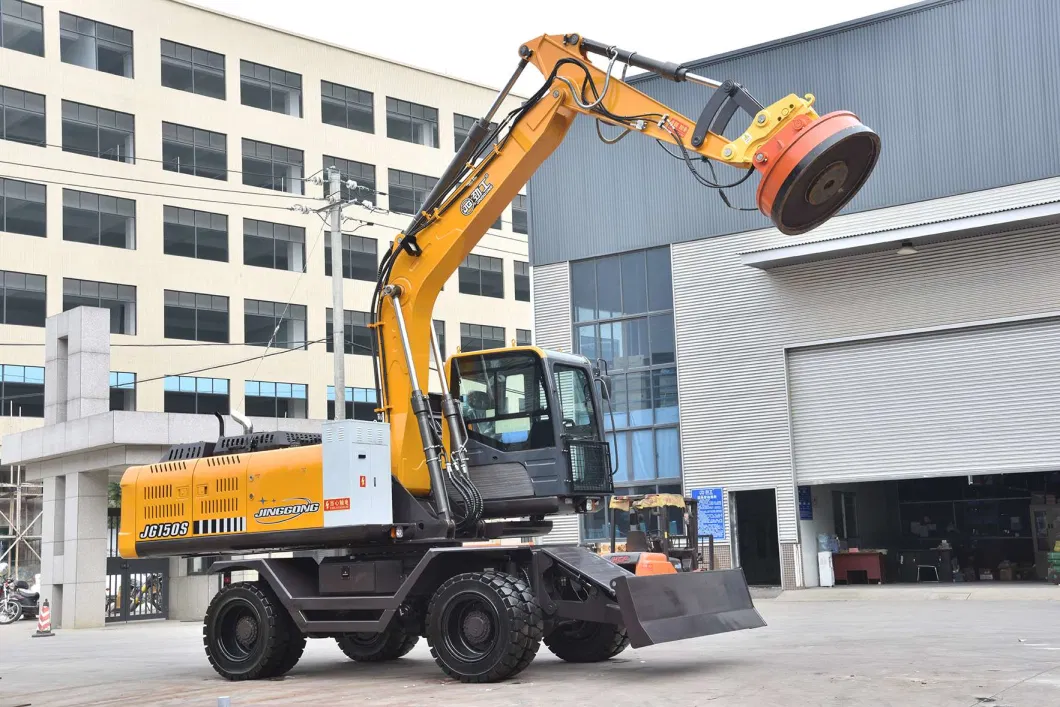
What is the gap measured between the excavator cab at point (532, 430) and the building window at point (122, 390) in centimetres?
3788

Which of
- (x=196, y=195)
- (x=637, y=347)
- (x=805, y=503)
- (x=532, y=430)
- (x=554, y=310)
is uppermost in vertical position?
(x=196, y=195)

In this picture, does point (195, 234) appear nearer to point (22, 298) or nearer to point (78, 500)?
point (22, 298)

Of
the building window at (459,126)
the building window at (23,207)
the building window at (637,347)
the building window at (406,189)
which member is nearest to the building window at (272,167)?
the building window at (406,189)

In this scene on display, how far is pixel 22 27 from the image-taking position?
156 feet

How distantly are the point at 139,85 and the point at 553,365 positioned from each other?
138 ft

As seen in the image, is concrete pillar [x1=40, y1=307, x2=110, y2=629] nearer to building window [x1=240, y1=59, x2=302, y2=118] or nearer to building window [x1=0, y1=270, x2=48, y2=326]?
building window [x1=0, y1=270, x2=48, y2=326]

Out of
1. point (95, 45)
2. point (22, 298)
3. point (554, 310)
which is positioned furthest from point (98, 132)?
point (554, 310)

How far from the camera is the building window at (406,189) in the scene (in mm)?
59400

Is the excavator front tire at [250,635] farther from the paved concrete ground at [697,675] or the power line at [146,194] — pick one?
the power line at [146,194]

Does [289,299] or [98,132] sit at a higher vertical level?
[98,132]

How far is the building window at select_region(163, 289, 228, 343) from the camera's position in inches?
2002

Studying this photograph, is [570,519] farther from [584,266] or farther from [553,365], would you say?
[553,365]

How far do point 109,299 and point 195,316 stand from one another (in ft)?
12.6

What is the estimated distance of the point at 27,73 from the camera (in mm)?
47531
